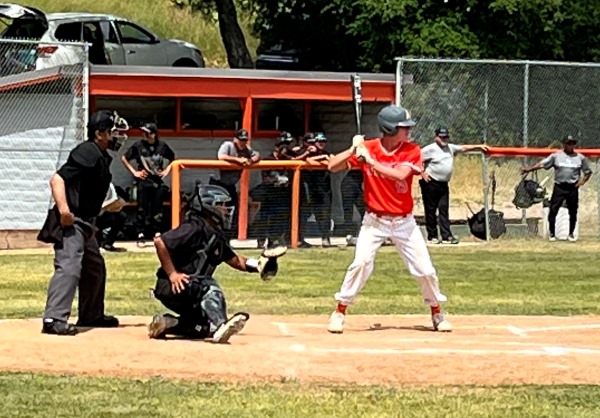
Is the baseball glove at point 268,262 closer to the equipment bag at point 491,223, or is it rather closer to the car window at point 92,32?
the equipment bag at point 491,223

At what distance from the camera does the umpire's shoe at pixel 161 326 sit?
1034 cm

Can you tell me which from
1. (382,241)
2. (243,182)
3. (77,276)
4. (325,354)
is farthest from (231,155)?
(325,354)

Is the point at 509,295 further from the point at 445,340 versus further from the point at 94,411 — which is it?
the point at 94,411

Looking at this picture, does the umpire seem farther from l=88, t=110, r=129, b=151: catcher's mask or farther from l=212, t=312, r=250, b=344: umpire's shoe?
l=212, t=312, r=250, b=344: umpire's shoe

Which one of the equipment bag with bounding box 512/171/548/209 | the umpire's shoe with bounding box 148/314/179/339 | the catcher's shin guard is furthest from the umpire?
the equipment bag with bounding box 512/171/548/209

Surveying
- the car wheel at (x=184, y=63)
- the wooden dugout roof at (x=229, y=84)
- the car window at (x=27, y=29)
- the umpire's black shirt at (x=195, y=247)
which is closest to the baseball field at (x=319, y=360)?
the umpire's black shirt at (x=195, y=247)

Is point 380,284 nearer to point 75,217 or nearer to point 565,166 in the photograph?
point 75,217

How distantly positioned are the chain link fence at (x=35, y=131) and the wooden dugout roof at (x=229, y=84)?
1.47ft

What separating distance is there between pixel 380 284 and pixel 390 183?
5155 millimetres

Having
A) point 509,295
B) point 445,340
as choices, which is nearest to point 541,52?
point 509,295

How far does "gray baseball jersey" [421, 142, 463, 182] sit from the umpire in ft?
34.7

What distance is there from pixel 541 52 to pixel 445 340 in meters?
25.2

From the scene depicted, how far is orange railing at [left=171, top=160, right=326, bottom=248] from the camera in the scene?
765 inches

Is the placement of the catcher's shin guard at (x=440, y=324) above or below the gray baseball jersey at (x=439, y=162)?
below
